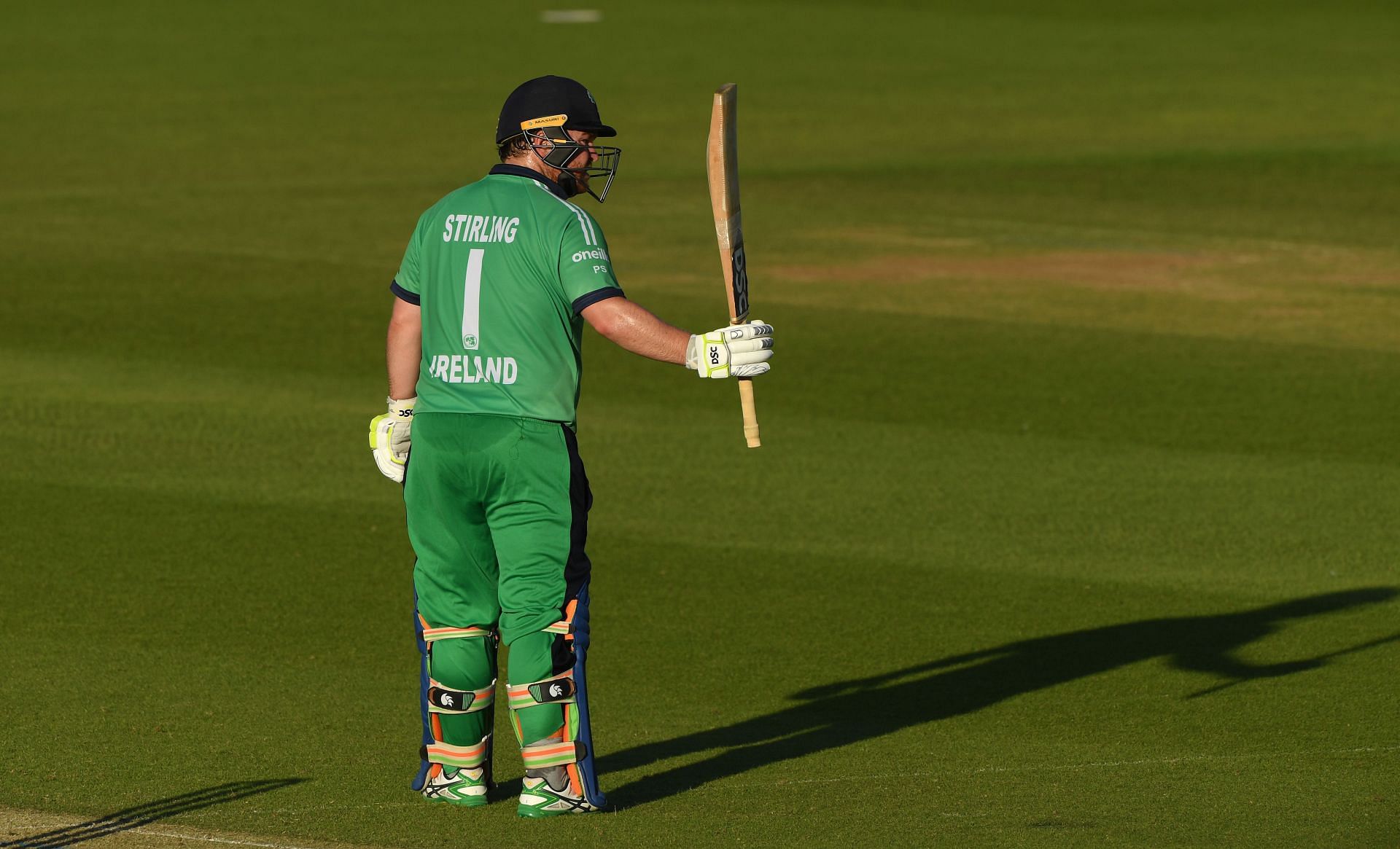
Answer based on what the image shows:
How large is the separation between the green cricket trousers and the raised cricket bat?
1.92ft

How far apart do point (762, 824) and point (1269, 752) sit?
1.77m

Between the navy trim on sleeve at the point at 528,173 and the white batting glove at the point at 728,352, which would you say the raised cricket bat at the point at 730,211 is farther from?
the navy trim on sleeve at the point at 528,173

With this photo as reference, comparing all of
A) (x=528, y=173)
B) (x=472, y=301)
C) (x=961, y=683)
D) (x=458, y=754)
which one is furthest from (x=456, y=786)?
(x=961, y=683)

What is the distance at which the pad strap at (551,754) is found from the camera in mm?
6000

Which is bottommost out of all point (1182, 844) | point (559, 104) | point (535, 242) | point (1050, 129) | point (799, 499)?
point (1182, 844)

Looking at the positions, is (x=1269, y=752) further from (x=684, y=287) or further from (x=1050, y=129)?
(x=1050, y=129)

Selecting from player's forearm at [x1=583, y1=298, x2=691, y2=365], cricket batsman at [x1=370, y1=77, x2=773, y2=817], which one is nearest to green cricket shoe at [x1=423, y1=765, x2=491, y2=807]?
cricket batsman at [x1=370, y1=77, x2=773, y2=817]

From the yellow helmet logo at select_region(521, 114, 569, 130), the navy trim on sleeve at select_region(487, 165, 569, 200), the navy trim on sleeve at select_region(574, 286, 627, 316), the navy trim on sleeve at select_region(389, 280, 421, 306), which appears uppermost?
the yellow helmet logo at select_region(521, 114, 569, 130)

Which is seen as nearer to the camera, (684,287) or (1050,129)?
(684,287)

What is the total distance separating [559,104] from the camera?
6.12 meters

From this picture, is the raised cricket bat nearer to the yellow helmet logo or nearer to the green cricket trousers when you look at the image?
the yellow helmet logo

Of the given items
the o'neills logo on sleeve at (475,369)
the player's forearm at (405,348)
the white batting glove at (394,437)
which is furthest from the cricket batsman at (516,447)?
the white batting glove at (394,437)

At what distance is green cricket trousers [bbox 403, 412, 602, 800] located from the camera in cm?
598

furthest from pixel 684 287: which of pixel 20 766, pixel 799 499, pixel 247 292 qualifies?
pixel 20 766
